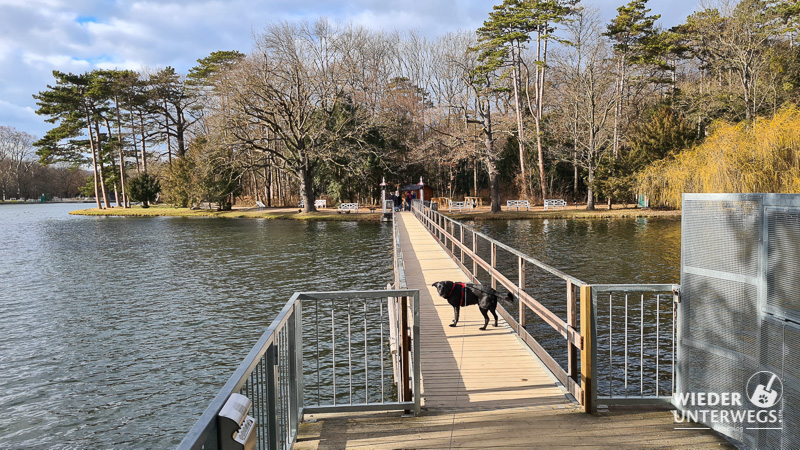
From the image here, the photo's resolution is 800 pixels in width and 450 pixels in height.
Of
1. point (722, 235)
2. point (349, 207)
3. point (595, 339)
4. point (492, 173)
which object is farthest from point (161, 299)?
point (492, 173)

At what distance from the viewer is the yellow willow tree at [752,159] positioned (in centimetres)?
2530

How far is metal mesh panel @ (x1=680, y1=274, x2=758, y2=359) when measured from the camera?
12.8 ft

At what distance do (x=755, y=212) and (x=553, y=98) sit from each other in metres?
50.7

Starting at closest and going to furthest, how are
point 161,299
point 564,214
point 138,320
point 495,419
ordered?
1. point 495,419
2. point 138,320
3. point 161,299
4. point 564,214

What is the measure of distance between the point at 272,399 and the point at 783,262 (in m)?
3.32

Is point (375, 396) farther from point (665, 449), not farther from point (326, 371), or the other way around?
point (665, 449)

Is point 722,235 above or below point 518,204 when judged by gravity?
above

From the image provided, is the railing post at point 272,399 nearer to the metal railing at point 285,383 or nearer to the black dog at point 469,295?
the metal railing at point 285,383

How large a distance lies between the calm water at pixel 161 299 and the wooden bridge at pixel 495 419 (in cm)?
423

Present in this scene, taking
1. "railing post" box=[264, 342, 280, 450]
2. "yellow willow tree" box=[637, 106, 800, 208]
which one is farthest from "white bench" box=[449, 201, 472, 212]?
"railing post" box=[264, 342, 280, 450]

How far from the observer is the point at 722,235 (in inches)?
163

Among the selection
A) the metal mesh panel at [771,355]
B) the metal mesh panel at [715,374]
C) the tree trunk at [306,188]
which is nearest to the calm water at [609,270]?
the metal mesh panel at [715,374]

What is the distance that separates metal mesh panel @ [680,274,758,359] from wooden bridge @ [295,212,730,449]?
2.49 feet

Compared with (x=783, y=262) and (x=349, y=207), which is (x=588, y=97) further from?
(x=783, y=262)
